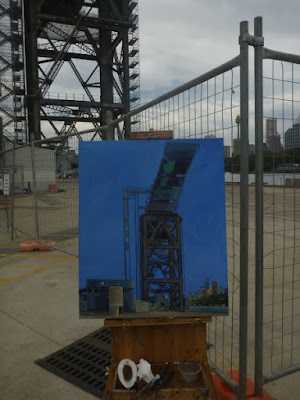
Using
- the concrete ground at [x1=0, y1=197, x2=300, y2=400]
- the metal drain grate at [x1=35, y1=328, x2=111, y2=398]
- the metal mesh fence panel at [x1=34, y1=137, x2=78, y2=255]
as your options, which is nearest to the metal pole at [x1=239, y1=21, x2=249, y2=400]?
the concrete ground at [x1=0, y1=197, x2=300, y2=400]

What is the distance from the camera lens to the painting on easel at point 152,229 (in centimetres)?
203

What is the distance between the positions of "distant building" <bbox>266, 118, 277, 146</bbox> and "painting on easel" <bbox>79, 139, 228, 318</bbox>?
1.21 ft

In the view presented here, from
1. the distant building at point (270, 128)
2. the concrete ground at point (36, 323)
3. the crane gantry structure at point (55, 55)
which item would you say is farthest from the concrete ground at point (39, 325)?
the crane gantry structure at point (55, 55)

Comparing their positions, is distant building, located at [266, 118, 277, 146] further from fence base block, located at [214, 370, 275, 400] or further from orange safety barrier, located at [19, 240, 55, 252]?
orange safety barrier, located at [19, 240, 55, 252]

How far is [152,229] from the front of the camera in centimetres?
208

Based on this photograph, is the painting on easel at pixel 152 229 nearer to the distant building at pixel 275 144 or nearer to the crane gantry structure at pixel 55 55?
the distant building at pixel 275 144

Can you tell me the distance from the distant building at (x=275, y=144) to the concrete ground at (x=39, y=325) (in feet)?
1.65

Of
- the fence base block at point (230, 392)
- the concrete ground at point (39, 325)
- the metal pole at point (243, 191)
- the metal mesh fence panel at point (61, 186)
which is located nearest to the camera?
the metal pole at point (243, 191)

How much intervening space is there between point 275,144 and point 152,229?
3.52 feet

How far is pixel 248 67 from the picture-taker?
6.21 ft

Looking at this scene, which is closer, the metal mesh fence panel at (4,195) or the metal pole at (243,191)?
the metal pole at (243,191)

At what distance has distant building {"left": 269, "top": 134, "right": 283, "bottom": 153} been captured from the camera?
2126mm

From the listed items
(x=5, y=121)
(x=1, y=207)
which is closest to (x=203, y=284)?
(x=1, y=207)

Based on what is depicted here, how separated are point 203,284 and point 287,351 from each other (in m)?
1.54
